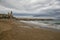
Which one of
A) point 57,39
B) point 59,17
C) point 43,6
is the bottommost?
point 57,39

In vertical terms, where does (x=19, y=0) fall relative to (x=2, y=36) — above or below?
above

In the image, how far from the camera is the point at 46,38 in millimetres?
2588

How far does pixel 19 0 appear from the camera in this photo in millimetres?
3793

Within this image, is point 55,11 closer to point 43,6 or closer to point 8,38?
point 43,6

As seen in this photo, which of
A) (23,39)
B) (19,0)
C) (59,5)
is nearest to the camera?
A: (23,39)

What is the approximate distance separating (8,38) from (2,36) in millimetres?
184

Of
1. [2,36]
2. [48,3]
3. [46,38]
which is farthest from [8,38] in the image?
[48,3]

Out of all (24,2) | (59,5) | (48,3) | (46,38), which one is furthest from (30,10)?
(46,38)

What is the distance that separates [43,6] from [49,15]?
1.13ft

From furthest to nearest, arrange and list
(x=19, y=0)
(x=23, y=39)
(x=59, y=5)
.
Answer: (x=19, y=0), (x=59, y=5), (x=23, y=39)

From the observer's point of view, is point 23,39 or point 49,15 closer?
point 23,39

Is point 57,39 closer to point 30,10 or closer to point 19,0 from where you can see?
point 30,10

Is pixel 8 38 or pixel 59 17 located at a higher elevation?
pixel 59 17

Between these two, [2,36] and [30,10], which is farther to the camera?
[30,10]
